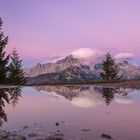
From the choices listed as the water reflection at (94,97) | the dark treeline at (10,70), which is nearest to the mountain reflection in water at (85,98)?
the water reflection at (94,97)

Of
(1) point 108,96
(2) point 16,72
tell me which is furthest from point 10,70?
(1) point 108,96

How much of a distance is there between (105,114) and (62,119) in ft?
7.21

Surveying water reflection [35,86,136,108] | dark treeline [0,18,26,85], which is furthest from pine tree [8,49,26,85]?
water reflection [35,86,136,108]

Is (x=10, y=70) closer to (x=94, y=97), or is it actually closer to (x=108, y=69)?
(x=108, y=69)

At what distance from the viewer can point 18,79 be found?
275 ft

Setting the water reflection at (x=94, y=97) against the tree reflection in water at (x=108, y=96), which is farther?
the tree reflection in water at (x=108, y=96)

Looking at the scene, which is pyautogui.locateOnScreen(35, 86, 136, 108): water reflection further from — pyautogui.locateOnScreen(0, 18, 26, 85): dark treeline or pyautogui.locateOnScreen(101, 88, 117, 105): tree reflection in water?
pyautogui.locateOnScreen(0, 18, 26, 85): dark treeline

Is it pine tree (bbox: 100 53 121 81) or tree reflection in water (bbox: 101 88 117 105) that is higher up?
pine tree (bbox: 100 53 121 81)

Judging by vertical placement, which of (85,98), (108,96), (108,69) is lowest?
(85,98)

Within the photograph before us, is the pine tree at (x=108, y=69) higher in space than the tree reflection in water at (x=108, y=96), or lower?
higher

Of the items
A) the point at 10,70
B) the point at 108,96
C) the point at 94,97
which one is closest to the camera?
the point at 94,97

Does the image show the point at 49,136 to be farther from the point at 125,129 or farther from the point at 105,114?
the point at 105,114

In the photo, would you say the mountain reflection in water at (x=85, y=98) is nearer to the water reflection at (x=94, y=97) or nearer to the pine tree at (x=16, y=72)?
the water reflection at (x=94, y=97)

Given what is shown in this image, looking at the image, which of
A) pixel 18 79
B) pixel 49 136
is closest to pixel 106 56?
pixel 18 79
